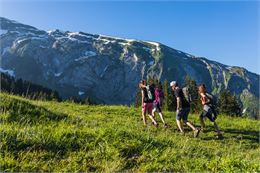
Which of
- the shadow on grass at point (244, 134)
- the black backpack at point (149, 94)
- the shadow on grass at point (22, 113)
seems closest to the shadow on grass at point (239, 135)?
the shadow on grass at point (244, 134)

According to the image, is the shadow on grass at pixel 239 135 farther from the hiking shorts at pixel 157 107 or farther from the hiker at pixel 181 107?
the hiking shorts at pixel 157 107

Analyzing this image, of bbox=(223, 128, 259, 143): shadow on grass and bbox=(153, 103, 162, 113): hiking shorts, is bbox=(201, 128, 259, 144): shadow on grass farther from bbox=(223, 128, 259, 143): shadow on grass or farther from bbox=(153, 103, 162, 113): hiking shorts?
bbox=(153, 103, 162, 113): hiking shorts

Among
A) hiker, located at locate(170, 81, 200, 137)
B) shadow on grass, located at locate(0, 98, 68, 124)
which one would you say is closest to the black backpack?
hiker, located at locate(170, 81, 200, 137)

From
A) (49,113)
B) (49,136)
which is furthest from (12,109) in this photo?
(49,136)

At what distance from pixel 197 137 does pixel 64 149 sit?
34.0 feet

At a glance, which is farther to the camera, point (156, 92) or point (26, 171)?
point (156, 92)

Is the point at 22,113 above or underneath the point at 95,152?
above

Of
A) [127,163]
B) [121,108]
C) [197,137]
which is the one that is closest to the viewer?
[127,163]


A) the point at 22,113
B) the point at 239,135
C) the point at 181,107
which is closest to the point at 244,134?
the point at 239,135

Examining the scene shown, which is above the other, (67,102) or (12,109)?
(12,109)

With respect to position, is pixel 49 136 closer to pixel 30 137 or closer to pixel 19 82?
pixel 30 137

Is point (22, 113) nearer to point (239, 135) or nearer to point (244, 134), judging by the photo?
point (239, 135)

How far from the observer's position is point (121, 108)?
91.5 feet

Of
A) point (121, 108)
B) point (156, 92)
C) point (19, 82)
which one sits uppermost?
point (156, 92)
